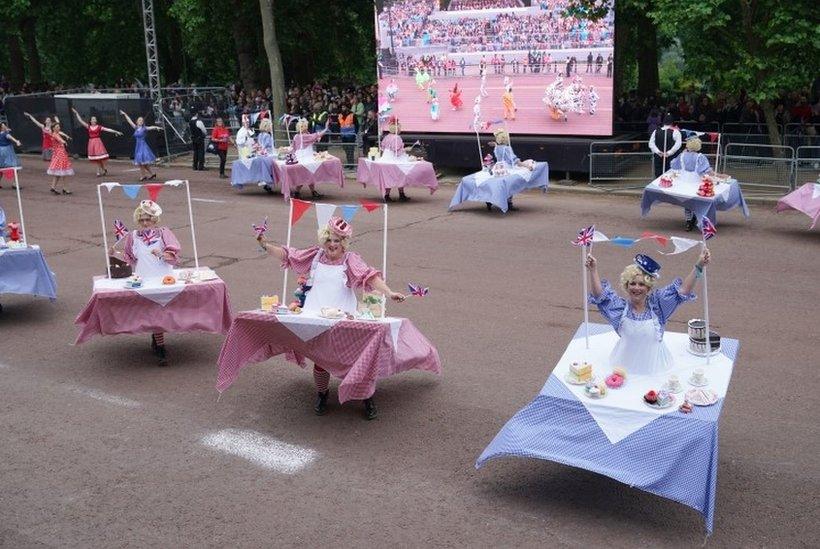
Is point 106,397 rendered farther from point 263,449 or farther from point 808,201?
point 808,201

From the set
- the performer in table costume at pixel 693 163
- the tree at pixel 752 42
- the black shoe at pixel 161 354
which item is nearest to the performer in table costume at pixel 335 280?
the black shoe at pixel 161 354

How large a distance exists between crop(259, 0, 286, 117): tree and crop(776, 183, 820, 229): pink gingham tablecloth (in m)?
16.4

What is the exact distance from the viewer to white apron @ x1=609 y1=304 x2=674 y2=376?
6.84 m

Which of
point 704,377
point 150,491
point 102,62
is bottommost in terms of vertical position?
point 150,491

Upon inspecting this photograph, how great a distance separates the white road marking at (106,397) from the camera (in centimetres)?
875

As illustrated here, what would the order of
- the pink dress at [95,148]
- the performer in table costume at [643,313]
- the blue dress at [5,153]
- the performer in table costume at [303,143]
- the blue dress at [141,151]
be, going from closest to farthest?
the performer in table costume at [643,313] < the performer in table costume at [303,143] < the blue dress at [5,153] < the blue dress at [141,151] < the pink dress at [95,148]

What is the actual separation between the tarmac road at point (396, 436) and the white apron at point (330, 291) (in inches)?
39.4

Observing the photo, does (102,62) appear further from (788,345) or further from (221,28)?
(788,345)

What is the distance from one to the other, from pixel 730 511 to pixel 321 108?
79.9 feet

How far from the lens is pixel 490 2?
22.5m

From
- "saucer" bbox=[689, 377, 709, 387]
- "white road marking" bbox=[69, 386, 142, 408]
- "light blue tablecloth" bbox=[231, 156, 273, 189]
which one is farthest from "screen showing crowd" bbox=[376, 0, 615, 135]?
"saucer" bbox=[689, 377, 709, 387]

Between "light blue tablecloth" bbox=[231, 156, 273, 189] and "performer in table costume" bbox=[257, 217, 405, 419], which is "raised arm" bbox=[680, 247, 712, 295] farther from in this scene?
"light blue tablecloth" bbox=[231, 156, 273, 189]

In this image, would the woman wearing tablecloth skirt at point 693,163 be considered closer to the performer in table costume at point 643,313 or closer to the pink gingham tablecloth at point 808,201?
the pink gingham tablecloth at point 808,201

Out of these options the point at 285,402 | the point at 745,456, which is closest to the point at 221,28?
the point at 285,402
